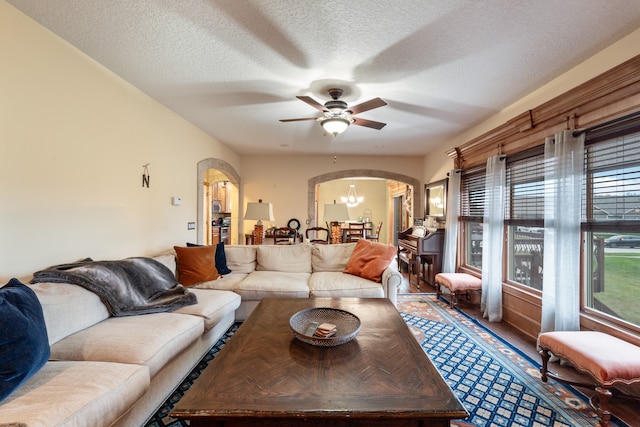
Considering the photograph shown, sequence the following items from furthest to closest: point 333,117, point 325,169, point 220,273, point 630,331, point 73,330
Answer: point 325,169 < point 220,273 < point 333,117 < point 630,331 < point 73,330

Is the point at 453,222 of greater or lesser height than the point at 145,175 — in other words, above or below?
below

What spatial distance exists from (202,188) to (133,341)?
3.10 meters

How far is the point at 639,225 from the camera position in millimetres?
2000

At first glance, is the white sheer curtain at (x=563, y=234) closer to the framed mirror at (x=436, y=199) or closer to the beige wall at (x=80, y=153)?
the beige wall at (x=80, y=153)

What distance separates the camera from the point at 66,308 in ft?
5.75

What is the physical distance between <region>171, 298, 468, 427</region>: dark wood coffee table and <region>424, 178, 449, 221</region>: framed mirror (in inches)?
148

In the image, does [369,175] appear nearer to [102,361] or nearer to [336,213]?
[336,213]

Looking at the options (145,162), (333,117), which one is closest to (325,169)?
(333,117)

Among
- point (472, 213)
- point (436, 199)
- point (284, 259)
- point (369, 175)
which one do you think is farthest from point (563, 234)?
point (369, 175)

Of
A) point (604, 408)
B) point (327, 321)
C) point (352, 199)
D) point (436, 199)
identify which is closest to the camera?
point (604, 408)

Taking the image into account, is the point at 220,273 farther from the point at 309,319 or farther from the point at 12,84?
the point at 12,84

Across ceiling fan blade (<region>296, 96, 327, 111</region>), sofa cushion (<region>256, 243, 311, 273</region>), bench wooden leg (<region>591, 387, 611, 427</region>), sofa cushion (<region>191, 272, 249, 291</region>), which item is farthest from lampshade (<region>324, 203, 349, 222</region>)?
bench wooden leg (<region>591, 387, 611, 427</region>)

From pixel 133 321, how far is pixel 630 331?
12.0ft

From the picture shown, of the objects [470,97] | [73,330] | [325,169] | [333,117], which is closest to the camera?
[73,330]
